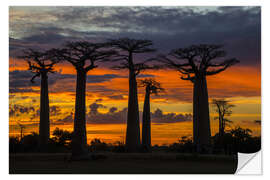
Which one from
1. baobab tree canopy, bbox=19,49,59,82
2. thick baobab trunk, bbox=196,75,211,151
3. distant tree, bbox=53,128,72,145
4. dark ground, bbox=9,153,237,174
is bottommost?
dark ground, bbox=9,153,237,174

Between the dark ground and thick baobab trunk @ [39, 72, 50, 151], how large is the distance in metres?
4.89

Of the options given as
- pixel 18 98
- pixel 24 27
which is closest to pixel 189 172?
pixel 18 98

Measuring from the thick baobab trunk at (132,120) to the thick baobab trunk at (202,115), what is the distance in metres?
3.11

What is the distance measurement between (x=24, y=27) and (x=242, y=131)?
9.78m

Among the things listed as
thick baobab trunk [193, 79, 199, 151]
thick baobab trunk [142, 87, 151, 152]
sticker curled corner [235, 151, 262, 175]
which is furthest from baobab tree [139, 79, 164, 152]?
sticker curled corner [235, 151, 262, 175]

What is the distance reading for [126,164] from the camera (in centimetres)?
1420

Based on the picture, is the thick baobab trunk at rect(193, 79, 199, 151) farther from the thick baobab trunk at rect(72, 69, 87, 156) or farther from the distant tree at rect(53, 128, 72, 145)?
the distant tree at rect(53, 128, 72, 145)

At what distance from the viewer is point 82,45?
1589 centimetres

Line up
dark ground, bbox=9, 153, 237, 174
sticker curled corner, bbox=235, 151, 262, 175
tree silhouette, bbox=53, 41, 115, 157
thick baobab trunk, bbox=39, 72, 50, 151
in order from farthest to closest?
1. thick baobab trunk, bbox=39, 72, 50, 151
2. tree silhouette, bbox=53, 41, 115, 157
3. dark ground, bbox=9, 153, 237, 174
4. sticker curled corner, bbox=235, 151, 262, 175

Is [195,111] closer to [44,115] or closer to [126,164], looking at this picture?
[126,164]

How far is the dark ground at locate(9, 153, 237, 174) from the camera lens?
43.5 feet

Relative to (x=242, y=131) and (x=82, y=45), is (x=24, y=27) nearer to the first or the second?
(x=82, y=45)

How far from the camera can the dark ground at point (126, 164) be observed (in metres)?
13.3

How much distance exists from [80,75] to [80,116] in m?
1.63
